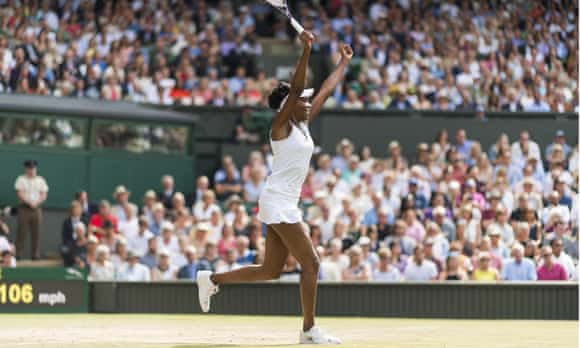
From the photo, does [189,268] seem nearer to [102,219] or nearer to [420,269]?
[102,219]

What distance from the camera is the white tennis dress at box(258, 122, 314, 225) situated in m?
10.9

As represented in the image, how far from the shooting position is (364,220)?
22.3m

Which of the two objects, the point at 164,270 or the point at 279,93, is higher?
the point at 279,93

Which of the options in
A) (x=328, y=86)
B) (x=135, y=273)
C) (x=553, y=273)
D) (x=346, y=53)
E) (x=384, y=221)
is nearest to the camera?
(x=328, y=86)

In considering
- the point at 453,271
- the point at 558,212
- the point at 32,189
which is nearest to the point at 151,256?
the point at 32,189

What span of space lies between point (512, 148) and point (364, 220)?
12.9 feet

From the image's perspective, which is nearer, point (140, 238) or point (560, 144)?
point (140, 238)

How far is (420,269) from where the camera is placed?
63.7 ft

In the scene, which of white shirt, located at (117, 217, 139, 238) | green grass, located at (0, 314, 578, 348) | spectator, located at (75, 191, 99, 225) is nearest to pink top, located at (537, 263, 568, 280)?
green grass, located at (0, 314, 578, 348)

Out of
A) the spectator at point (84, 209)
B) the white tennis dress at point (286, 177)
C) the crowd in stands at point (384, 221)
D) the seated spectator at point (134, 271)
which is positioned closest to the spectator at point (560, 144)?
the crowd in stands at point (384, 221)

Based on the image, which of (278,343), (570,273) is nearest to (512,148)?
(570,273)

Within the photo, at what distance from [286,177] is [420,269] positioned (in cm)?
874

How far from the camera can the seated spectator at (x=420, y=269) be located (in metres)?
19.4

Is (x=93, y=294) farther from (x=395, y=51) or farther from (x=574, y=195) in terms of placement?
(x=395, y=51)
